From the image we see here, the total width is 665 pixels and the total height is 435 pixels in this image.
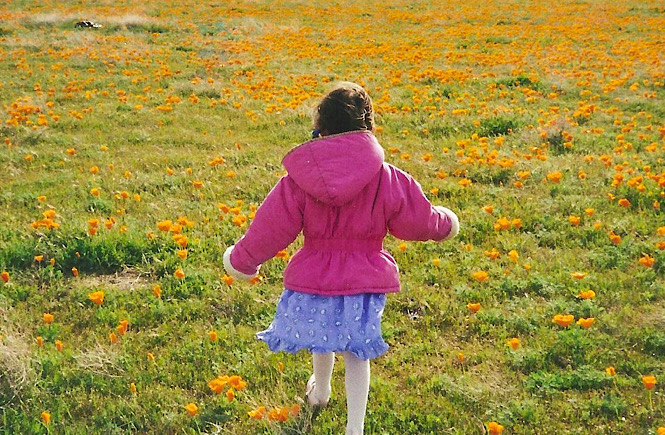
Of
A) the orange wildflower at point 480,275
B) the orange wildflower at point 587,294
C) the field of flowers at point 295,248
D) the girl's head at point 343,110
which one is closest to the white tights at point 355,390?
the field of flowers at point 295,248

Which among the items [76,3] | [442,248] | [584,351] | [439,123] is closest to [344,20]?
[76,3]

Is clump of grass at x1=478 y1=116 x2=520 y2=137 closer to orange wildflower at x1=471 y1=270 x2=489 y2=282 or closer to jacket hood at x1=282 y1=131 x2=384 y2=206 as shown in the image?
orange wildflower at x1=471 y1=270 x2=489 y2=282

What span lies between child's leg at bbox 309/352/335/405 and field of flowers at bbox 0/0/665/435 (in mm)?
75

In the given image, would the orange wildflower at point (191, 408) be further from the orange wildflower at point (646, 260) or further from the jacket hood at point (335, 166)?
the orange wildflower at point (646, 260)

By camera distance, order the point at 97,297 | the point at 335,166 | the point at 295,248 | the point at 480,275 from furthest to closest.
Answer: the point at 295,248
the point at 480,275
the point at 97,297
the point at 335,166

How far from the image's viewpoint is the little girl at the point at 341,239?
116 inches

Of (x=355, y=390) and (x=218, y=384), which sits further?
(x=218, y=384)

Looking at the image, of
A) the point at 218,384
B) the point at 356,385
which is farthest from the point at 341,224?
the point at 218,384

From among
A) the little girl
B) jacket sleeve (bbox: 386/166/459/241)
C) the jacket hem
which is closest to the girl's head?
the little girl

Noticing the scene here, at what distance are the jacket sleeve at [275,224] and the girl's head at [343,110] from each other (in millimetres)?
327

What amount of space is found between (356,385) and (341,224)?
826mm

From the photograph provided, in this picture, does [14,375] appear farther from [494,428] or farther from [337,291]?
[494,428]

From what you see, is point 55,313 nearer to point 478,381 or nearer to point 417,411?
point 417,411

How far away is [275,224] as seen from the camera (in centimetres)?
299
